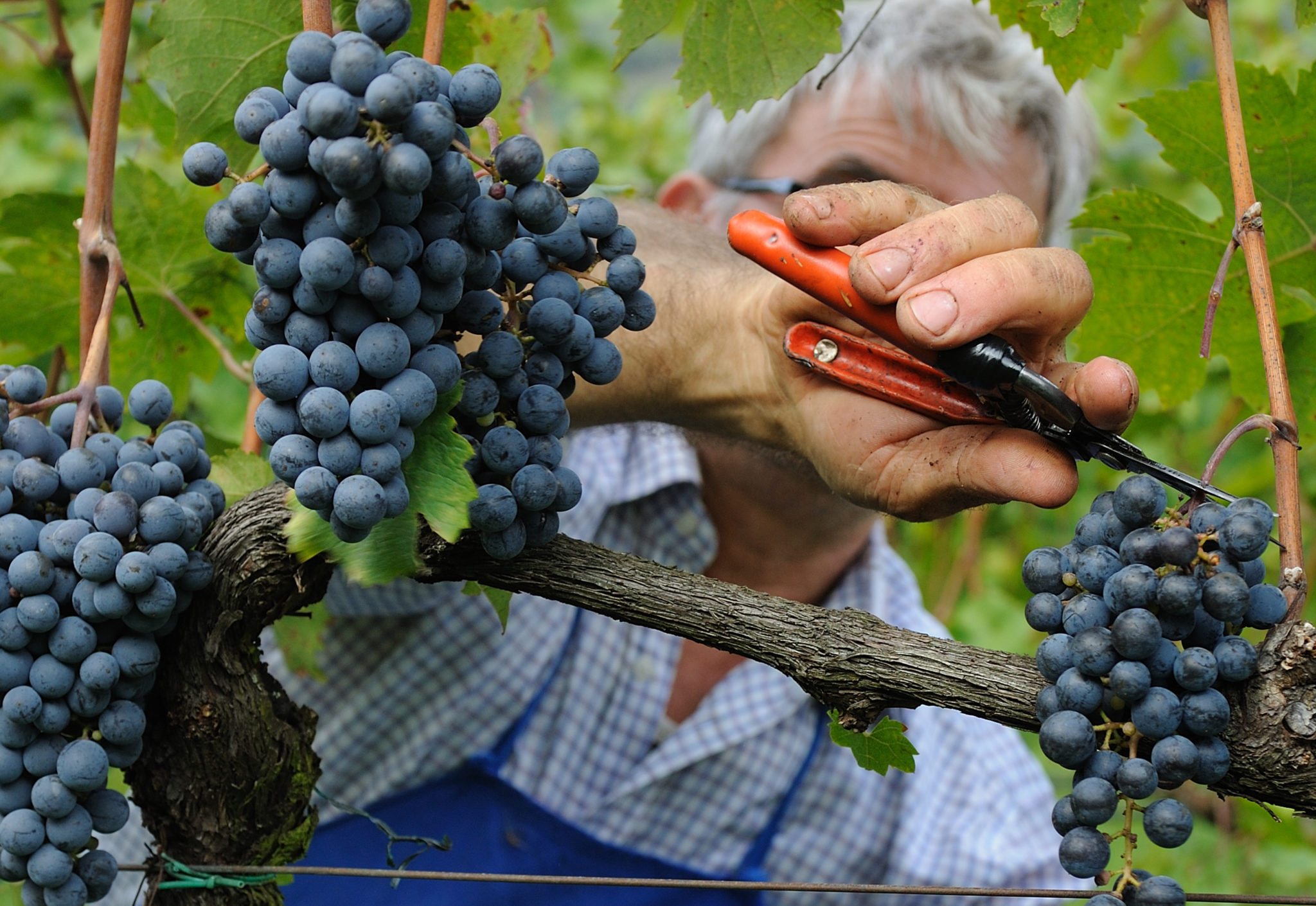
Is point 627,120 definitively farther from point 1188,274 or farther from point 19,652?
point 19,652

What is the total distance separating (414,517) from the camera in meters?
0.69

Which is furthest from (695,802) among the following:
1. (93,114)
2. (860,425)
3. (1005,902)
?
(93,114)

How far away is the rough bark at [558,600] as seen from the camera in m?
0.67

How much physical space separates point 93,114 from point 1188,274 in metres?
1.02

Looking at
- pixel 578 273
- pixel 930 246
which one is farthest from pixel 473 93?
Answer: pixel 930 246

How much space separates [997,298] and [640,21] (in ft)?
1.61

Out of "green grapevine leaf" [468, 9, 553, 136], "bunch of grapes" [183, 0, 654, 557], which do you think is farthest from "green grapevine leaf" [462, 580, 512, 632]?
"green grapevine leaf" [468, 9, 553, 136]

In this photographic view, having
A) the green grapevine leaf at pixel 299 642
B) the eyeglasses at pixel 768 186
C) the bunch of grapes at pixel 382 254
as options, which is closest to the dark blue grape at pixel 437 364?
the bunch of grapes at pixel 382 254

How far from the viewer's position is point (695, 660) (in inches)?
81.8

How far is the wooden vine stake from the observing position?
0.68m

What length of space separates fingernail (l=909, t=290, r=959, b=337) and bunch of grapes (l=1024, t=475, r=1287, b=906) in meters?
0.17

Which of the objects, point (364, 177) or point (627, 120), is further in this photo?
point (627, 120)

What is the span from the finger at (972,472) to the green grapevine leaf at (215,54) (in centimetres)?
62

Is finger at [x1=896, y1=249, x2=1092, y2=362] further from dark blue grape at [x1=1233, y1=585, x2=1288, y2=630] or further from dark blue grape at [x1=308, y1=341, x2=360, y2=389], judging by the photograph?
dark blue grape at [x1=308, y1=341, x2=360, y2=389]
